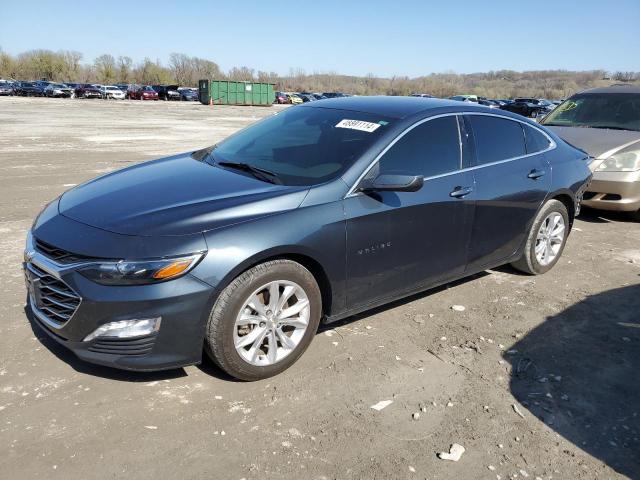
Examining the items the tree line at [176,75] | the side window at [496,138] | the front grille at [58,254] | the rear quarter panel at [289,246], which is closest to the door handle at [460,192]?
the side window at [496,138]

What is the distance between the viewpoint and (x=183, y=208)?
10.2 ft

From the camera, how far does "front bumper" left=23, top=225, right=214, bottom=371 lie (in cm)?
276

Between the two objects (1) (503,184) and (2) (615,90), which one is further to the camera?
(2) (615,90)

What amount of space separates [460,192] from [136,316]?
2573mm

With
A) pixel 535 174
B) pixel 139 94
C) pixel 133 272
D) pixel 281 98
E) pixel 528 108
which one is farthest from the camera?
pixel 281 98

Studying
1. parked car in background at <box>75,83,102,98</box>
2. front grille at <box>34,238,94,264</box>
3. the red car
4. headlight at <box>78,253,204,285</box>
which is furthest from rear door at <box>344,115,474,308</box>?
parked car in background at <box>75,83,102,98</box>

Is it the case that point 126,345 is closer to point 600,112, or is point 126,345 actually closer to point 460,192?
point 460,192

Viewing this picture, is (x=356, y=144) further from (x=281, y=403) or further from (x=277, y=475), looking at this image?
(x=277, y=475)

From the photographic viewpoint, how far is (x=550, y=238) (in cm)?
527

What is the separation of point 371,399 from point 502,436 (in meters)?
0.76

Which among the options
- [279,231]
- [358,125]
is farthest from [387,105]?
[279,231]

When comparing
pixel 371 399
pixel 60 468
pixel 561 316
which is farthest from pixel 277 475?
pixel 561 316

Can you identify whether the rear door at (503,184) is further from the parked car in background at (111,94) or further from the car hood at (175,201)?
the parked car in background at (111,94)

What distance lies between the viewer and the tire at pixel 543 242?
502 cm
